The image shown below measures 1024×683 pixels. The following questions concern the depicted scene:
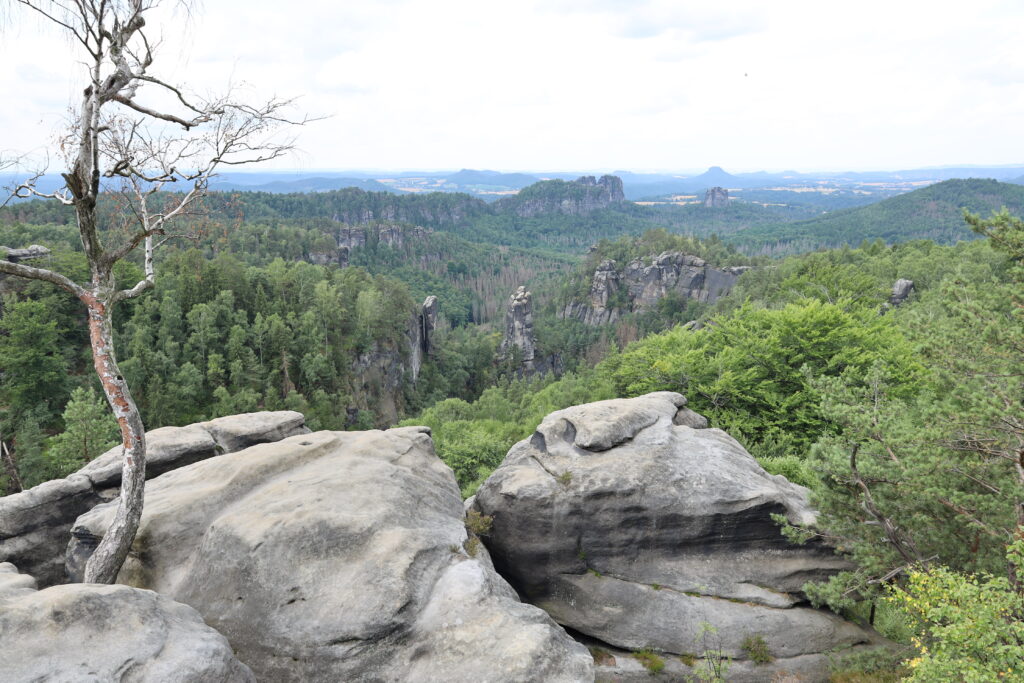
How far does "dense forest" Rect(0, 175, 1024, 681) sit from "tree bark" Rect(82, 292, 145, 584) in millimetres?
3207

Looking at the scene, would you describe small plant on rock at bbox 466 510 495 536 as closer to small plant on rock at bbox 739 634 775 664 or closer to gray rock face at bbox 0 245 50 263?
small plant on rock at bbox 739 634 775 664

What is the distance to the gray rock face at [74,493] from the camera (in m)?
13.7

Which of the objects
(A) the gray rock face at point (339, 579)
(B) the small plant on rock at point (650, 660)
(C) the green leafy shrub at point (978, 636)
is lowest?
(B) the small plant on rock at point (650, 660)

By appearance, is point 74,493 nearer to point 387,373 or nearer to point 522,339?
point 387,373

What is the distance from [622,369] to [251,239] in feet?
381

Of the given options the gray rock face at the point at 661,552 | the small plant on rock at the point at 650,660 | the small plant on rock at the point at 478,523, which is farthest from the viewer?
the small plant on rock at the point at 478,523

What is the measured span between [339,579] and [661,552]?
8680 millimetres

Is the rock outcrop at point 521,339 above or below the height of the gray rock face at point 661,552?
below

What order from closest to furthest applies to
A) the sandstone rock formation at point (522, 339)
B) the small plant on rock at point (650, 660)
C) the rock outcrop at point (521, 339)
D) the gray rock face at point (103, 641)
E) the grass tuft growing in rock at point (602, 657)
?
1. the gray rock face at point (103, 641)
2. the small plant on rock at point (650, 660)
3. the grass tuft growing in rock at point (602, 657)
4. the rock outcrop at point (521, 339)
5. the sandstone rock formation at point (522, 339)

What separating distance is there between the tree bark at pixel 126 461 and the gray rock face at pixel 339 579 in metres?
0.97

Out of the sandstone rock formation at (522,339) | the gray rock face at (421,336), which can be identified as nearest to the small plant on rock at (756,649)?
the gray rock face at (421,336)

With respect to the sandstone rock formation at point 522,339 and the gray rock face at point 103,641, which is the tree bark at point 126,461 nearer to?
the gray rock face at point 103,641

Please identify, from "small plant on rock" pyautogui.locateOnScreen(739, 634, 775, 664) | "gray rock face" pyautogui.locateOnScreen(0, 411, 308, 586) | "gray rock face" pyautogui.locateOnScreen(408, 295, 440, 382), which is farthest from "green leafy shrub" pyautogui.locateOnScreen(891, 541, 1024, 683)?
"gray rock face" pyautogui.locateOnScreen(408, 295, 440, 382)

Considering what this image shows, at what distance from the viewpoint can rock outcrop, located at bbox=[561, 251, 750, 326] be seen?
131125mm
